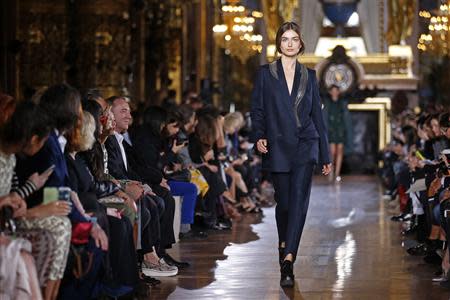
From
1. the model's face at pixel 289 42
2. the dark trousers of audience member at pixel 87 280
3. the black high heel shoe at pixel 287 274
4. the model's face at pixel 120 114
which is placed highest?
the model's face at pixel 289 42

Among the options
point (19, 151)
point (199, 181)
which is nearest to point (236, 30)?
point (199, 181)

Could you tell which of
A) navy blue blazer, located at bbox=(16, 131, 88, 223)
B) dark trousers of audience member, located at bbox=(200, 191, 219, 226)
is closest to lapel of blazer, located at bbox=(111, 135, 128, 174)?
navy blue blazer, located at bbox=(16, 131, 88, 223)

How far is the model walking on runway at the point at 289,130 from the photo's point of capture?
31.4 ft

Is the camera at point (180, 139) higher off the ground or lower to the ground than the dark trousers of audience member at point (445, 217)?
higher

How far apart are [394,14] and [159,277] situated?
2162 cm

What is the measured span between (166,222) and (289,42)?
1.86 metres

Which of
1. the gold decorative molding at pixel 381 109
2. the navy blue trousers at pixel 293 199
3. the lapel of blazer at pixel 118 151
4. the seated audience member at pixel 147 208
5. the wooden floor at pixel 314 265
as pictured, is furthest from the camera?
the gold decorative molding at pixel 381 109

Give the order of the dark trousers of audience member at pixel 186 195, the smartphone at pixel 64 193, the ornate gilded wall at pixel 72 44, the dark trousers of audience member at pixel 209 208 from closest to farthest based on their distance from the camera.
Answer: the smartphone at pixel 64 193, the dark trousers of audience member at pixel 186 195, the dark trousers of audience member at pixel 209 208, the ornate gilded wall at pixel 72 44

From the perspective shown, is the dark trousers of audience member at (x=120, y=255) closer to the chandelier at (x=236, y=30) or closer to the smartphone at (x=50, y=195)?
the smartphone at (x=50, y=195)

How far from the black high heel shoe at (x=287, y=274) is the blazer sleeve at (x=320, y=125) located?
828mm

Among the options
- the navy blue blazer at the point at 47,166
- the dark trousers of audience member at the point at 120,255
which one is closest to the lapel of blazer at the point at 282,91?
the dark trousers of audience member at the point at 120,255

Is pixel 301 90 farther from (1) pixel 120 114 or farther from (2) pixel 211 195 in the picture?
(2) pixel 211 195

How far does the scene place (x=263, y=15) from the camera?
3105cm

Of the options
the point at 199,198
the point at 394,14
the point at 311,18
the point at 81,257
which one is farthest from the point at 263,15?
the point at 81,257
